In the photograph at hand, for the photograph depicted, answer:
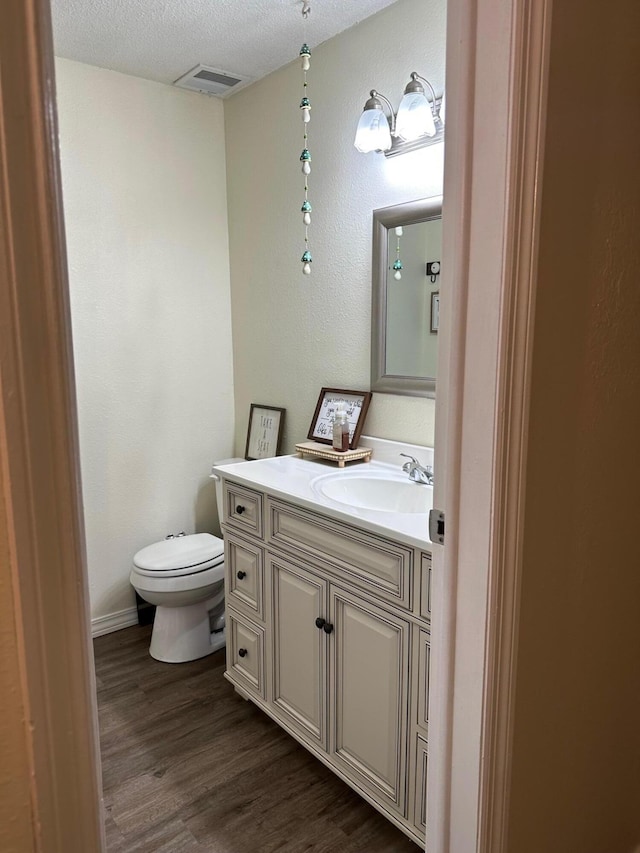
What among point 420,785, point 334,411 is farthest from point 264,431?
point 420,785

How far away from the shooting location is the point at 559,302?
97 cm

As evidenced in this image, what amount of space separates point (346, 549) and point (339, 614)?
0.20 m

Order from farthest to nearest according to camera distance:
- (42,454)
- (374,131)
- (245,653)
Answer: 1. (245,653)
2. (374,131)
3. (42,454)

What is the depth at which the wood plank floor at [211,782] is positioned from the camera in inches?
64.9

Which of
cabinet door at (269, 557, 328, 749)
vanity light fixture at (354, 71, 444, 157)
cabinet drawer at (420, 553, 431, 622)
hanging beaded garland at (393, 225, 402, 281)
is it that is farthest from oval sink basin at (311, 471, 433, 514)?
vanity light fixture at (354, 71, 444, 157)

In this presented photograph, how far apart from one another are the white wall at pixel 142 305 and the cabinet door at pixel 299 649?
1.13m

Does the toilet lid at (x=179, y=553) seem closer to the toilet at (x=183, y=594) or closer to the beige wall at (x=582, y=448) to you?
the toilet at (x=183, y=594)

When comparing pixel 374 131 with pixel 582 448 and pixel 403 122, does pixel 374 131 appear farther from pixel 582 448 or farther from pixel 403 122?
pixel 582 448

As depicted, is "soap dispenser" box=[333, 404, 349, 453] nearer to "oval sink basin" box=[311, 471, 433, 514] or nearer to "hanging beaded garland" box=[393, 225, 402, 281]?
"oval sink basin" box=[311, 471, 433, 514]

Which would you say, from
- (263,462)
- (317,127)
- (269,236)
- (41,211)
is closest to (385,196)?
(317,127)

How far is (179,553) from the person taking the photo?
2607mm

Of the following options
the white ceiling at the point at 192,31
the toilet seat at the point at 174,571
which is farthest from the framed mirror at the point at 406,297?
the toilet seat at the point at 174,571

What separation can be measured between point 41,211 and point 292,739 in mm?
1973

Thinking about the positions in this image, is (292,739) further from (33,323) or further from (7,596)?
(33,323)
